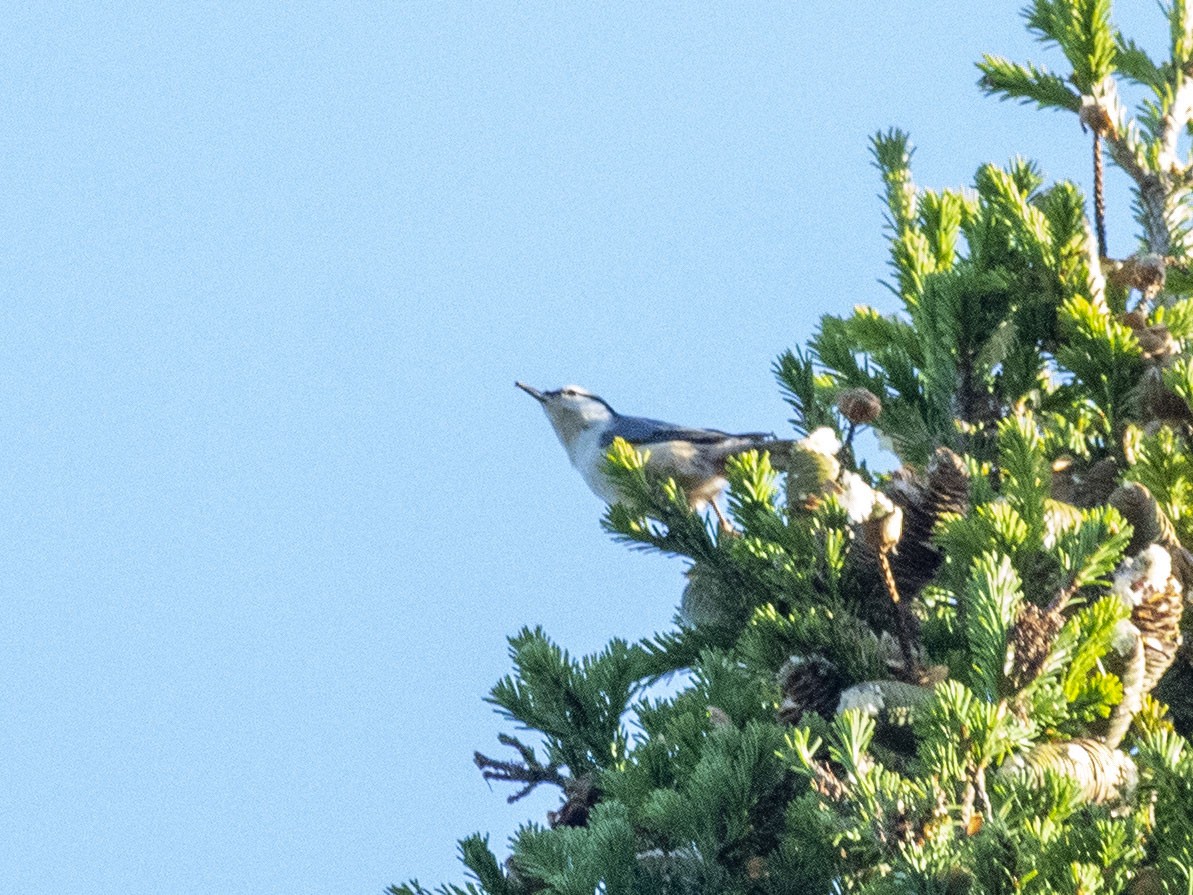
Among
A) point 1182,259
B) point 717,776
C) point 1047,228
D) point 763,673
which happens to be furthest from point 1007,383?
point 717,776

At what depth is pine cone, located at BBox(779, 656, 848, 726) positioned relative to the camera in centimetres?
304

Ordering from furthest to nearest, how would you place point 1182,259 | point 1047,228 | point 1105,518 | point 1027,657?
point 1182,259 < point 1047,228 < point 1105,518 < point 1027,657

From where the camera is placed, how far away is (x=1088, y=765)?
268 cm

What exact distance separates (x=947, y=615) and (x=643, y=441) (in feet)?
12.2

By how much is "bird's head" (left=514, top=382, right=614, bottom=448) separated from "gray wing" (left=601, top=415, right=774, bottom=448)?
0.33m

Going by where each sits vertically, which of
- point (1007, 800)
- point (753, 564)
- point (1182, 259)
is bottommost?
point (1007, 800)

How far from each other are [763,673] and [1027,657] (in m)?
0.65

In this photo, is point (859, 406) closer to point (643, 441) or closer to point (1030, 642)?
point (1030, 642)

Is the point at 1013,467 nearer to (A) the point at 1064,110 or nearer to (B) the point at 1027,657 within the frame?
(B) the point at 1027,657

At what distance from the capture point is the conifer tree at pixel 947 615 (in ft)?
8.27

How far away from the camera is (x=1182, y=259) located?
14.0 feet

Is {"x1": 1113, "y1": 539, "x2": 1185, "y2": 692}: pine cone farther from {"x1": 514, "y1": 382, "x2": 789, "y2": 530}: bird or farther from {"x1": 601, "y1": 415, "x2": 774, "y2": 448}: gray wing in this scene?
{"x1": 601, "y1": 415, "x2": 774, "y2": 448}: gray wing

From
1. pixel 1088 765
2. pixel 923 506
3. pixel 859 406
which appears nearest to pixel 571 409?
pixel 859 406

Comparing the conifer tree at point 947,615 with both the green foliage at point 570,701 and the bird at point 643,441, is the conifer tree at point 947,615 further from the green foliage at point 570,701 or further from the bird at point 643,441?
the bird at point 643,441
